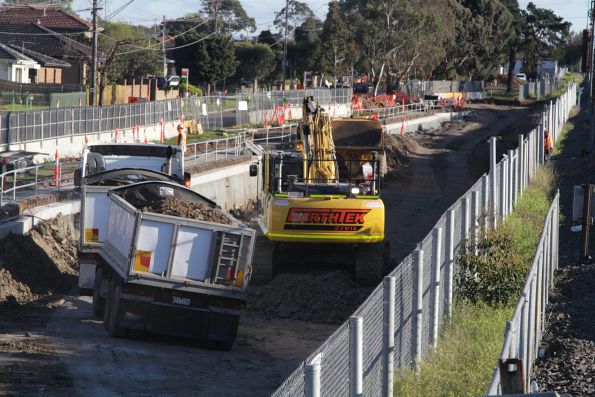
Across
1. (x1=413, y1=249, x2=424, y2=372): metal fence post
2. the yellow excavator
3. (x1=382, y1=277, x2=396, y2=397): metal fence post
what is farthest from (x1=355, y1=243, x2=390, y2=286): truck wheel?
(x1=382, y1=277, x2=396, y2=397): metal fence post

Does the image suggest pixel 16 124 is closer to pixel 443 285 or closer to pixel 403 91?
pixel 443 285

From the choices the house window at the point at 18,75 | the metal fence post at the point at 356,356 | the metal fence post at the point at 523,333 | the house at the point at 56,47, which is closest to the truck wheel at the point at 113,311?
the metal fence post at the point at 523,333

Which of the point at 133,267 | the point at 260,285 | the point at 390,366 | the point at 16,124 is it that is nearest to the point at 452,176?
the point at 16,124

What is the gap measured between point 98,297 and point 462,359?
8.35 meters

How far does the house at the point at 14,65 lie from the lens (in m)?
72.4

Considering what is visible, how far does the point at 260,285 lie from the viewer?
2102cm

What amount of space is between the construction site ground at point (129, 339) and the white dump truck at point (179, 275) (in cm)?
40

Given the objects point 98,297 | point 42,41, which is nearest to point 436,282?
point 98,297

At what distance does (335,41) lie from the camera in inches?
4031

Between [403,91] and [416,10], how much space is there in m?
8.46

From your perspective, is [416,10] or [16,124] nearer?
[16,124]

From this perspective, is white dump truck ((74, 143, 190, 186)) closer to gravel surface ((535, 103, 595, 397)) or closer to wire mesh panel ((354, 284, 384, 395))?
gravel surface ((535, 103, 595, 397))

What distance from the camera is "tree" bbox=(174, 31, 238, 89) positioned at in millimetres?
94812

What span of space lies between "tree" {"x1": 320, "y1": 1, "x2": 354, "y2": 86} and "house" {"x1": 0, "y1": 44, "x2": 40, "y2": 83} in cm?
3393
